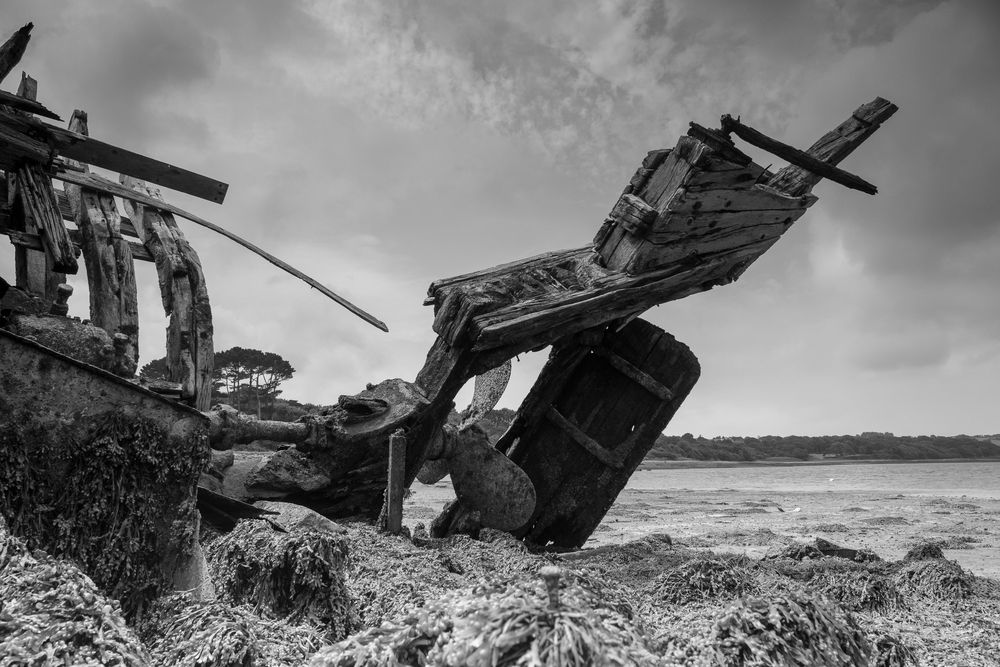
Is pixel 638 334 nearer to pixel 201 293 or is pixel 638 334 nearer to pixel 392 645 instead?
pixel 201 293

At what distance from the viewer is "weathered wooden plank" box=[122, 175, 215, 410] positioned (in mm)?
5410

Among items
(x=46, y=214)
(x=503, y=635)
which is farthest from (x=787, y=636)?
(x=46, y=214)

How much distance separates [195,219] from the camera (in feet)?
20.1

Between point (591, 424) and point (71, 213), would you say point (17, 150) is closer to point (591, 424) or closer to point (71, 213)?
point (71, 213)

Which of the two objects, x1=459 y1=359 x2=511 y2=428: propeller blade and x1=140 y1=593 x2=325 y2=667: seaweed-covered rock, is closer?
x1=140 y1=593 x2=325 y2=667: seaweed-covered rock

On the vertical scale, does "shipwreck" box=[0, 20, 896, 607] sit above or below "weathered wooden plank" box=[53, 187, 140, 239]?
below

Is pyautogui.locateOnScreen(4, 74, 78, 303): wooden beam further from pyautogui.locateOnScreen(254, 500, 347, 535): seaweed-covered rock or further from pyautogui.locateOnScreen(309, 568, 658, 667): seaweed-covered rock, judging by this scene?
pyautogui.locateOnScreen(309, 568, 658, 667): seaweed-covered rock

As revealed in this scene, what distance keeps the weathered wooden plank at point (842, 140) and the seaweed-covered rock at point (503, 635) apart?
6.63 metres

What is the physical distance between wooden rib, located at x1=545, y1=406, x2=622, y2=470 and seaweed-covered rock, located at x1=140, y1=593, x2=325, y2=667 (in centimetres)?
448

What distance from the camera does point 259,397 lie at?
33.6 meters

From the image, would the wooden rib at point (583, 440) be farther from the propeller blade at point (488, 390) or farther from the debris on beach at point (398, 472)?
the propeller blade at point (488, 390)

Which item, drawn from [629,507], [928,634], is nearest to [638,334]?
[928,634]

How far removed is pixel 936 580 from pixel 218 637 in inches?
172

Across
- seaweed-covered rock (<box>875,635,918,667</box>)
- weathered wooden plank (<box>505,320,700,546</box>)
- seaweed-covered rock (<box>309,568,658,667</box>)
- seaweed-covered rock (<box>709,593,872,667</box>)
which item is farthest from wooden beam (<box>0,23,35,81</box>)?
seaweed-covered rock (<box>875,635,918,667</box>)
